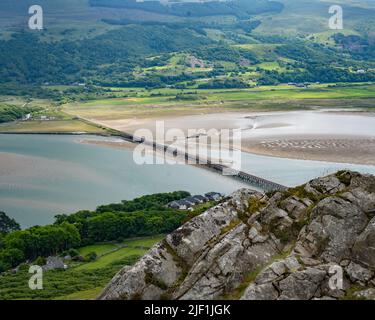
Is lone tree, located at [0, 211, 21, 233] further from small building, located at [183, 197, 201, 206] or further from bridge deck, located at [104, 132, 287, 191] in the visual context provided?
bridge deck, located at [104, 132, 287, 191]

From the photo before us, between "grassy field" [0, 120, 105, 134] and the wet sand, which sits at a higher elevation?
the wet sand

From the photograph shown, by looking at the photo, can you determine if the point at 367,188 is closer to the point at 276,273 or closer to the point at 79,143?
the point at 276,273

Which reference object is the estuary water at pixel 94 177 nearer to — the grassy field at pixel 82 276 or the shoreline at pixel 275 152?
the shoreline at pixel 275 152

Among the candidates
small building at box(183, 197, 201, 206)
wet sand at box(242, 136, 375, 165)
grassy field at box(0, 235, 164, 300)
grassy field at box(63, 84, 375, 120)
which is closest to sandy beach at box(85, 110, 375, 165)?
wet sand at box(242, 136, 375, 165)

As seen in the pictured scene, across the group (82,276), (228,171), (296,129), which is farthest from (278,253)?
(296,129)

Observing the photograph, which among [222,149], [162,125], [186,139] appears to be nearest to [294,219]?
[222,149]
